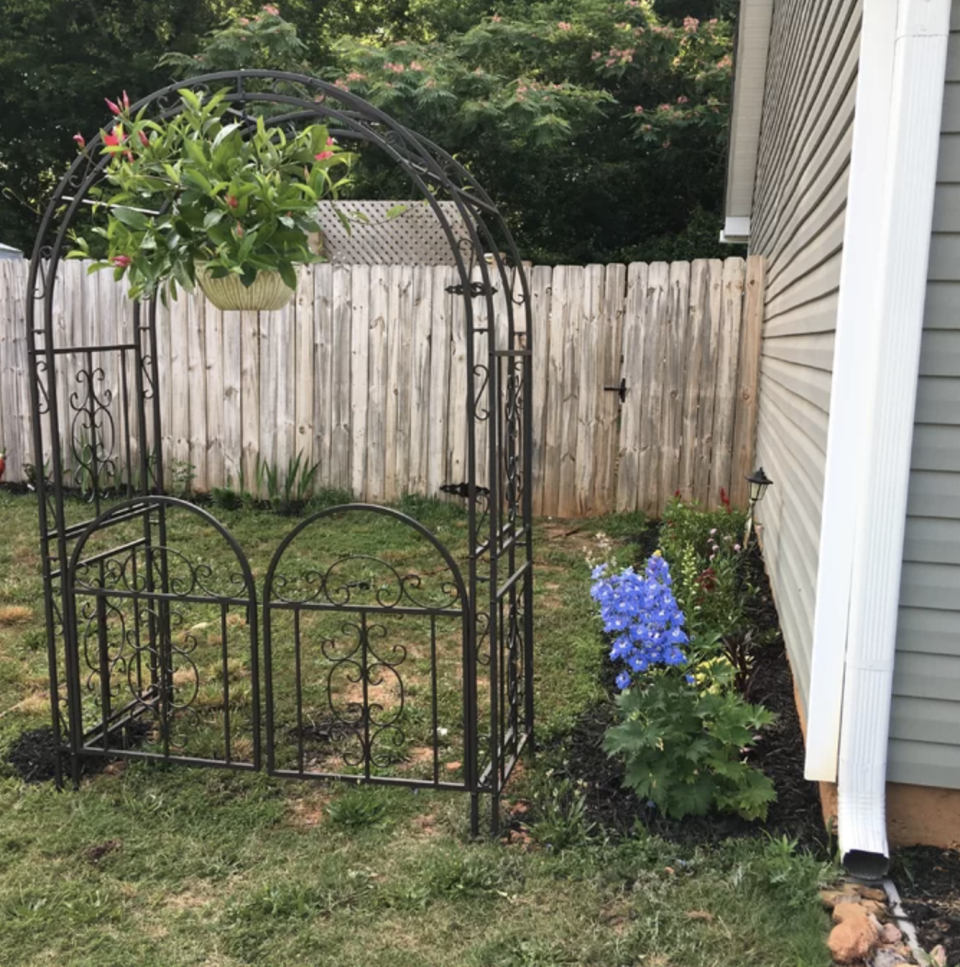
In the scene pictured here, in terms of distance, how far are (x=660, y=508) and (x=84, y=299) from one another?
4388 mm

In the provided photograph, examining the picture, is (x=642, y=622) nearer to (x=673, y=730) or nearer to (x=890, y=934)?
(x=673, y=730)

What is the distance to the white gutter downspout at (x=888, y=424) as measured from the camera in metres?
2.43

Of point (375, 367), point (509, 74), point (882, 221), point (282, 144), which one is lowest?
point (375, 367)

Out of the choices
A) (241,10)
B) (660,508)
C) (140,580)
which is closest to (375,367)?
(660,508)

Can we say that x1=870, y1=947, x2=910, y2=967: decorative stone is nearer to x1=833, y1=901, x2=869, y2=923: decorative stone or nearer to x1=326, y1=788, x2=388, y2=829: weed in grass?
x1=833, y1=901, x2=869, y2=923: decorative stone

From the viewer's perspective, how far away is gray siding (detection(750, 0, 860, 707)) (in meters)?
3.06

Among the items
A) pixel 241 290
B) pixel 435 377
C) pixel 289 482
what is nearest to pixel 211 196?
pixel 241 290

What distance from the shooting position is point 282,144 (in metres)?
2.70

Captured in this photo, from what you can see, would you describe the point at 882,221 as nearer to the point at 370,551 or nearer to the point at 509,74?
the point at 370,551

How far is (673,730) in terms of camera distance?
2871 mm

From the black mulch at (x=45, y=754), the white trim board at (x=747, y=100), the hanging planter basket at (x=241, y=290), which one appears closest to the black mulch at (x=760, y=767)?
the black mulch at (x=45, y=754)

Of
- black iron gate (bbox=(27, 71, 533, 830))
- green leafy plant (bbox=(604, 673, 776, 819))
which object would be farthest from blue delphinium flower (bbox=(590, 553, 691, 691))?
black iron gate (bbox=(27, 71, 533, 830))

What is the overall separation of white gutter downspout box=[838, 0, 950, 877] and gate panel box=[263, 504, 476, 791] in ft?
3.49

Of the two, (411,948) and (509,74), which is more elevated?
(509,74)
